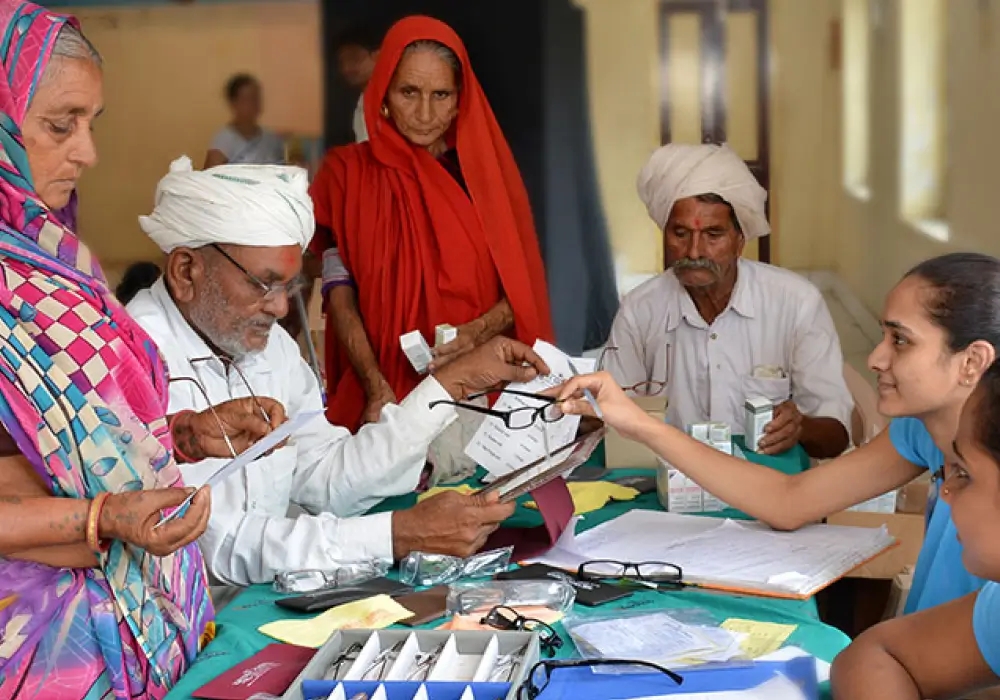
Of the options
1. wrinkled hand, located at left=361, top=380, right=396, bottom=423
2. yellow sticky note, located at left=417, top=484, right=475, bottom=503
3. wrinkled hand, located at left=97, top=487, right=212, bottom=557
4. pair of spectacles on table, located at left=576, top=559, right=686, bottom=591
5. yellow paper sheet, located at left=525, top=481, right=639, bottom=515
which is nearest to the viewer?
wrinkled hand, located at left=97, top=487, right=212, bottom=557

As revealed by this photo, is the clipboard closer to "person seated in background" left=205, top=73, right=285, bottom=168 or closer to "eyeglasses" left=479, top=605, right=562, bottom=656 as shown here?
"eyeglasses" left=479, top=605, right=562, bottom=656

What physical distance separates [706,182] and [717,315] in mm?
421

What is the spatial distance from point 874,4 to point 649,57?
103 cm

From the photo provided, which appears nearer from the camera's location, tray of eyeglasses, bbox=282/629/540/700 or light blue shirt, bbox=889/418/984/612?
tray of eyeglasses, bbox=282/629/540/700

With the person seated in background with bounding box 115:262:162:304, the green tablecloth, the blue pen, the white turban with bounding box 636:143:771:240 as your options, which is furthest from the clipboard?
the person seated in background with bounding box 115:262:162:304

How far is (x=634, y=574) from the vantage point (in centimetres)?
230

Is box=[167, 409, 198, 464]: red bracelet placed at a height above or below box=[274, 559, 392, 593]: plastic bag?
above

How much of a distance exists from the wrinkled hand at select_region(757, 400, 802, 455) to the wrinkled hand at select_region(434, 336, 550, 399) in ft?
2.66

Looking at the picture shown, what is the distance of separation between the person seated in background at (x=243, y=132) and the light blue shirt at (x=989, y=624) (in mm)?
4215

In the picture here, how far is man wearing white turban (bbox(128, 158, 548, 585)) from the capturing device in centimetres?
238

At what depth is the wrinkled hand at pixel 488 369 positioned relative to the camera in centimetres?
282

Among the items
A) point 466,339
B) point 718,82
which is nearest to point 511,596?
point 466,339

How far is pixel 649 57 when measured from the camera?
542cm

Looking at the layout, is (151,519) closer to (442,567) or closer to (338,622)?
(338,622)
